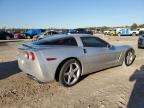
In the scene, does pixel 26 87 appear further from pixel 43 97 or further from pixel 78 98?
pixel 78 98

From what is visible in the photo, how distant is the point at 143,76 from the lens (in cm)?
656

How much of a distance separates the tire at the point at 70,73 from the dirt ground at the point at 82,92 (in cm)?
16

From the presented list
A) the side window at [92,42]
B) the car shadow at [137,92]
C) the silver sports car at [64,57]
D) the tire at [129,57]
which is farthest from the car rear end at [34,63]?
the tire at [129,57]

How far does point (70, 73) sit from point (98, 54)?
1249 millimetres

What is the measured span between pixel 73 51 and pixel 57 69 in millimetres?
723

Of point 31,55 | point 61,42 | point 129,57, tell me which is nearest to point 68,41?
point 61,42

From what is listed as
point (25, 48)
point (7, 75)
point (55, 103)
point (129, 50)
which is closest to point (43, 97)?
point (55, 103)

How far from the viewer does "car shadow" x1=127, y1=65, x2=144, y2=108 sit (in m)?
4.36

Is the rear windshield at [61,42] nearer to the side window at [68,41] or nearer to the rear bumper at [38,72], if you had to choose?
the side window at [68,41]

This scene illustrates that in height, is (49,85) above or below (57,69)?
below

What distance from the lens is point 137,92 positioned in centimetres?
508

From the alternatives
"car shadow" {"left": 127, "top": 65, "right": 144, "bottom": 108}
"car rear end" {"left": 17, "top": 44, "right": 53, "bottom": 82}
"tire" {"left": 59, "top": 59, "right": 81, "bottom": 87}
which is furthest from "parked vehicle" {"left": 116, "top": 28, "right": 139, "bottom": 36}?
"car rear end" {"left": 17, "top": 44, "right": 53, "bottom": 82}

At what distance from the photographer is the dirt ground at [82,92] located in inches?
176

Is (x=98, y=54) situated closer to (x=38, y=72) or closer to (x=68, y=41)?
(x=68, y=41)
